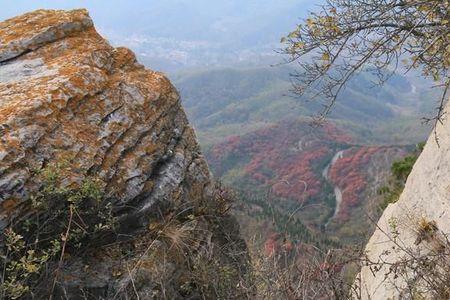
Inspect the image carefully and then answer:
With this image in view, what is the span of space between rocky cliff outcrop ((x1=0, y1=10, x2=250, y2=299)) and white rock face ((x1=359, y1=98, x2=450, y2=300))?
76.8 inches

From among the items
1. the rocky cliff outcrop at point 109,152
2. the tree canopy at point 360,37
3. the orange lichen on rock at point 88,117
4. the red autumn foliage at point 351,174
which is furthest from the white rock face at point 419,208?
the red autumn foliage at point 351,174

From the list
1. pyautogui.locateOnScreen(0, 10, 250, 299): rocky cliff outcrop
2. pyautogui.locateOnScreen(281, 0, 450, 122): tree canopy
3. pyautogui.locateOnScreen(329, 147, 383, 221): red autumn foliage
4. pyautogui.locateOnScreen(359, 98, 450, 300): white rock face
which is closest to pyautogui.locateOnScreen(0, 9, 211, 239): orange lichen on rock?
pyautogui.locateOnScreen(0, 10, 250, 299): rocky cliff outcrop

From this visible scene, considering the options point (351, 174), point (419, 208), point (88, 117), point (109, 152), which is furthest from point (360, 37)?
point (351, 174)

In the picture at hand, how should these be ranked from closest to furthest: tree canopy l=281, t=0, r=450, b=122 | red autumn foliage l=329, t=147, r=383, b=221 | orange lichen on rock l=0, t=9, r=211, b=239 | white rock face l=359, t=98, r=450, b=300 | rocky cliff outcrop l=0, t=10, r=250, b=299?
rocky cliff outcrop l=0, t=10, r=250, b=299 < orange lichen on rock l=0, t=9, r=211, b=239 < white rock face l=359, t=98, r=450, b=300 < tree canopy l=281, t=0, r=450, b=122 < red autumn foliage l=329, t=147, r=383, b=221

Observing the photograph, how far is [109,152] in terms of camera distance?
21.0ft

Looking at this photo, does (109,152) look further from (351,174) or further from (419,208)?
(351,174)

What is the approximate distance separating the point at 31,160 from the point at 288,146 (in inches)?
7721

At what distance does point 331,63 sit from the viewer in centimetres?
690

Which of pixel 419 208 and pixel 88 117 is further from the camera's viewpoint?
pixel 419 208

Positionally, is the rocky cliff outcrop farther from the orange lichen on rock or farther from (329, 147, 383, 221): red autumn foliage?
(329, 147, 383, 221): red autumn foliage

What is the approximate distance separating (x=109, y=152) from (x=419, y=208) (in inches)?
173

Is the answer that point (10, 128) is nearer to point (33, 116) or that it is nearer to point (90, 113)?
point (33, 116)

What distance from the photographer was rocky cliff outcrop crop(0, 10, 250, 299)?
18.2 ft

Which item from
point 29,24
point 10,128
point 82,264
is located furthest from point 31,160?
point 29,24
